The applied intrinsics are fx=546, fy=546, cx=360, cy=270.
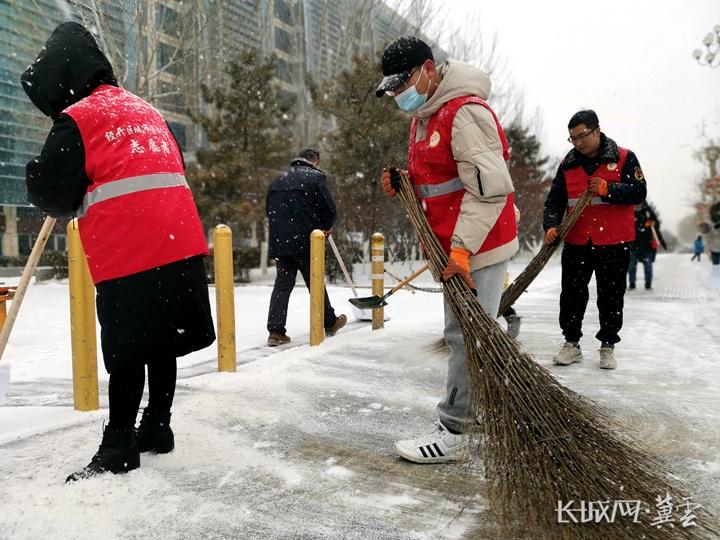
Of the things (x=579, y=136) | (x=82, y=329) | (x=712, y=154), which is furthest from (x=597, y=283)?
(x=712, y=154)

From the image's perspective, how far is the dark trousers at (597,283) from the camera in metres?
4.00

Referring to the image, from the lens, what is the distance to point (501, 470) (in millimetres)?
1900

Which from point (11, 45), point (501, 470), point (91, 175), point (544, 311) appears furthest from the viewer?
point (11, 45)

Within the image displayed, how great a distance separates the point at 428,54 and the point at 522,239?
22171mm

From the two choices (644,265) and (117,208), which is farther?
(644,265)

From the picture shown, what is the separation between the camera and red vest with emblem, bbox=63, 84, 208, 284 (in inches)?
79.9

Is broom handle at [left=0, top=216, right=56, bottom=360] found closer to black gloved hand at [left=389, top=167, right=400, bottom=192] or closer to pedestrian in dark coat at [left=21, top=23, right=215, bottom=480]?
pedestrian in dark coat at [left=21, top=23, right=215, bottom=480]

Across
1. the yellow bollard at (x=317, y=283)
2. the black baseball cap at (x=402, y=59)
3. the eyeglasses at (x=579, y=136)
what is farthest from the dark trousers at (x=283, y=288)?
the black baseball cap at (x=402, y=59)

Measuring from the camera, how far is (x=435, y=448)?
2.32 metres

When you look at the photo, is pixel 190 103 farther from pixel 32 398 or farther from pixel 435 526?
pixel 435 526

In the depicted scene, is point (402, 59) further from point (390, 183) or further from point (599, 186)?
point (599, 186)

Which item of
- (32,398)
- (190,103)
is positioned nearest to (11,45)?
(190,103)

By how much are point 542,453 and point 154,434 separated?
1.60 m

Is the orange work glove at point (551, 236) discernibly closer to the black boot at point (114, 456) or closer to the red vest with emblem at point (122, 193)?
the red vest with emblem at point (122, 193)
